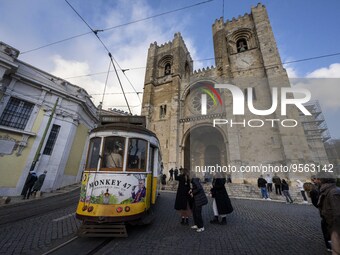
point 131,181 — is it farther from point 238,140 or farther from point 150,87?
point 150,87

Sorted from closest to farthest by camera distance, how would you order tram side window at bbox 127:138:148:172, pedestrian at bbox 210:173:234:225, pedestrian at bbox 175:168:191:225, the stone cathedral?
tram side window at bbox 127:138:148:172 < pedestrian at bbox 175:168:191:225 < pedestrian at bbox 210:173:234:225 < the stone cathedral

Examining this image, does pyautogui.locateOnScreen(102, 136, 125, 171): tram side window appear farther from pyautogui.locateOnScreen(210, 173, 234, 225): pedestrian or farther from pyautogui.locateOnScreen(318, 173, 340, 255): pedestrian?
pyautogui.locateOnScreen(318, 173, 340, 255): pedestrian

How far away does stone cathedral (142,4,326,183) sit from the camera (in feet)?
42.1

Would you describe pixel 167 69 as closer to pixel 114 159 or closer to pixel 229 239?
pixel 114 159

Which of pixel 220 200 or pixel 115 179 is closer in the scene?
pixel 115 179

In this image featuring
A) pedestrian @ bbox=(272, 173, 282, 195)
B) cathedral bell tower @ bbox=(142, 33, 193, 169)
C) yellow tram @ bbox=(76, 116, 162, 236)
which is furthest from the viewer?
cathedral bell tower @ bbox=(142, 33, 193, 169)

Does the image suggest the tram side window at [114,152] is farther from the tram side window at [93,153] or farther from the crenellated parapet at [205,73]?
the crenellated parapet at [205,73]

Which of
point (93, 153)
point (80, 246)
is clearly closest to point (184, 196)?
point (80, 246)

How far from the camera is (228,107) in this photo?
1512 centimetres

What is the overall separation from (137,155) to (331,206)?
3670 mm

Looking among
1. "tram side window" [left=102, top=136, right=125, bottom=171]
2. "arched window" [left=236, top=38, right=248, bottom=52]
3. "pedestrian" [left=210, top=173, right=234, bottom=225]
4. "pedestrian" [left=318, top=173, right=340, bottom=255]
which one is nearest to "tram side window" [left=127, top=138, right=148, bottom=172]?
"tram side window" [left=102, top=136, right=125, bottom=171]

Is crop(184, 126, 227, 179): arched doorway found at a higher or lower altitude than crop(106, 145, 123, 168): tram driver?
higher

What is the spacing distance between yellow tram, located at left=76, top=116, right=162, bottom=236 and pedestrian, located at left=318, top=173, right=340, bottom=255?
3.29 m

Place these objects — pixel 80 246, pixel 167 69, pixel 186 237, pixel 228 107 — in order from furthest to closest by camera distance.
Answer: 1. pixel 167 69
2. pixel 228 107
3. pixel 186 237
4. pixel 80 246
